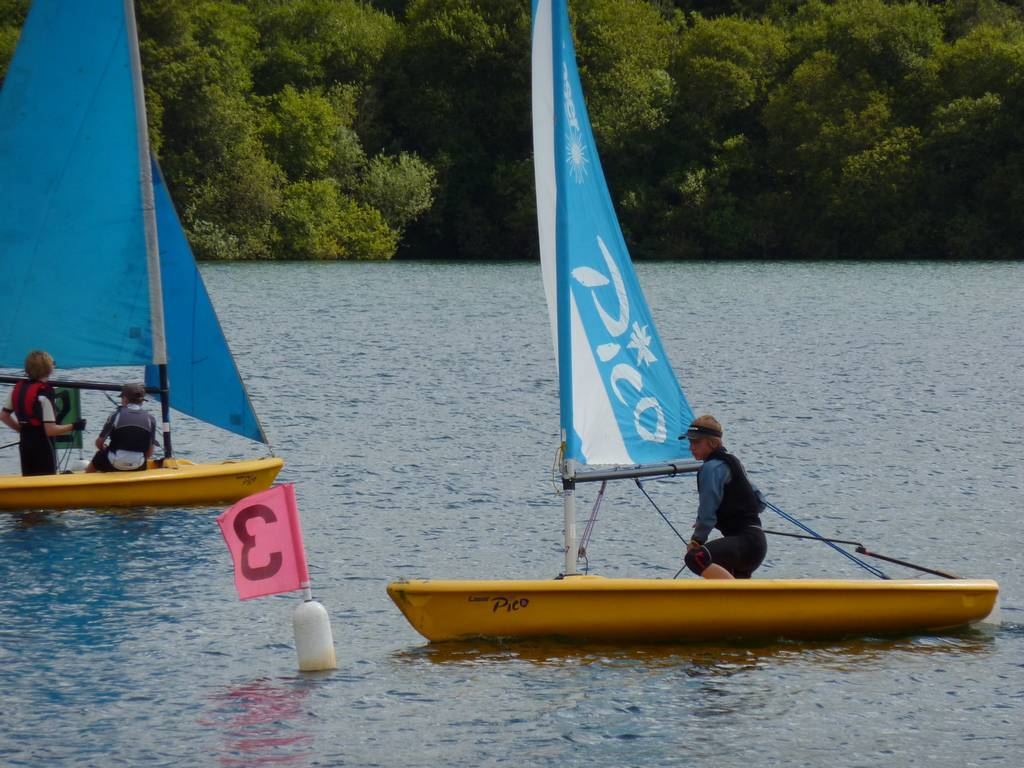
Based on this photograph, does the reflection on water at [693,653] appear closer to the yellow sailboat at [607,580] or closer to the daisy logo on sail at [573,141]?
the yellow sailboat at [607,580]

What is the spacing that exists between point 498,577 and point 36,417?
19.3ft

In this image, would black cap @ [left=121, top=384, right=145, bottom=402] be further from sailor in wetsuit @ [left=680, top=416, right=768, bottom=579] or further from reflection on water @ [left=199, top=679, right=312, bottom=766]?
sailor in wetsuit @ [left=680, top=416, right=768, bottom=579]

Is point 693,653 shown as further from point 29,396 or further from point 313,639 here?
point 29,396

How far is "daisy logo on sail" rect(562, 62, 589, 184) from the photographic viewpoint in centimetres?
1276

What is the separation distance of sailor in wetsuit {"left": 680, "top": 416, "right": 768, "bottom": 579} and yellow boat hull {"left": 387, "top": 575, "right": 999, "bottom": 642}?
23cm

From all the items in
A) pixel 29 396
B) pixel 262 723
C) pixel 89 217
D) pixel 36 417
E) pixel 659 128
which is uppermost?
pixel 659 128

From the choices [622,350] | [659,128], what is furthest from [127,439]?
[659,128]

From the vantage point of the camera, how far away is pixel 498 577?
17.2 meters

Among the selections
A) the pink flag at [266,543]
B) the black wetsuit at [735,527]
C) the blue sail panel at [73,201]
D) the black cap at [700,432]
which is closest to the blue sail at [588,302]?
the black cap at [700,432]

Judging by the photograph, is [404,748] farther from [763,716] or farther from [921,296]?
[921,296]

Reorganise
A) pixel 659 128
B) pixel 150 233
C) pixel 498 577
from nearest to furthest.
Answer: pixel 498 577 < pixel 150 233 < pixel 659 128

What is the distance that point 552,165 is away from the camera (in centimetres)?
1284

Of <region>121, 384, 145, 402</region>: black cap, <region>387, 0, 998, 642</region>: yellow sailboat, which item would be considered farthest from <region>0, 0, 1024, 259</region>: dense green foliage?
<region>387, 0, 998, 642</region>: yellow sailboat

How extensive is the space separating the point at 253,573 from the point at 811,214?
82581 millimetres
